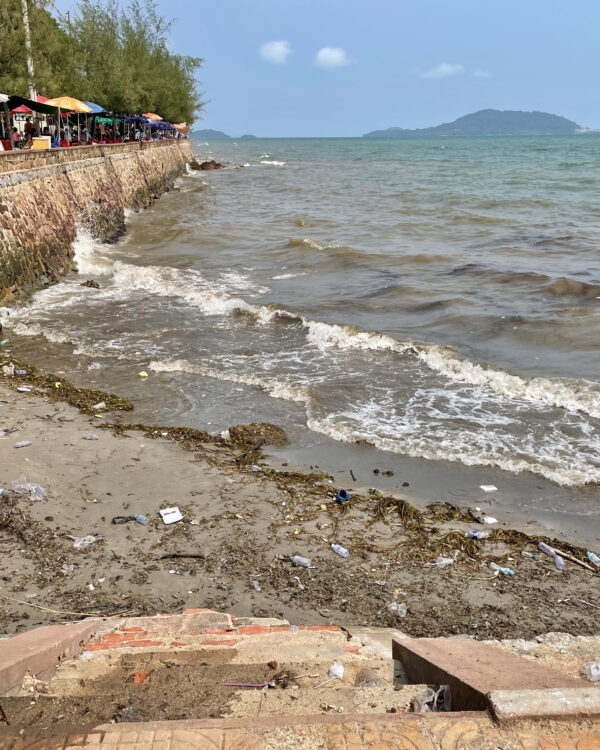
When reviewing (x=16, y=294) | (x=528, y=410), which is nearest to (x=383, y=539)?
(x=528, y=410)

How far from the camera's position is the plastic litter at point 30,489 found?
604 cm

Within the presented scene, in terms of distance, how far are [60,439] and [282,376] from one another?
12.0ft

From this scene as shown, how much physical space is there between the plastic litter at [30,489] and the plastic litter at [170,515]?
1222mm

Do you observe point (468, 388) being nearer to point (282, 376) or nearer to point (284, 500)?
point (282, 376)

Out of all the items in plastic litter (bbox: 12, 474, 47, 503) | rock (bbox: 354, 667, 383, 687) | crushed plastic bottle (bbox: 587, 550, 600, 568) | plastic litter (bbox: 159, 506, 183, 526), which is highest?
rock (bbox: 354, 667, 383, 687)

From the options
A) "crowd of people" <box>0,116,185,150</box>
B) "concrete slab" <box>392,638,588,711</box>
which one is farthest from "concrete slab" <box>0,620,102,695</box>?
"crowd of people" <box>0,116,185,150</box>

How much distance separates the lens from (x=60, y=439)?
7297mm

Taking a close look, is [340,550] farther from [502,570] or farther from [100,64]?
[100,64]

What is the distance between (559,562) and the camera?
5348 millimetres

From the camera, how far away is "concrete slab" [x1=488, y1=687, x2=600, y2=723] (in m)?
2.40

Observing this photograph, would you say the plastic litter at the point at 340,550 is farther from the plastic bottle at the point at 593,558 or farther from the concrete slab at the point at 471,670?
the plastic bottle at the point at 593,558

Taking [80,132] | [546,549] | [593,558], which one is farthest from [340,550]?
[80,132]

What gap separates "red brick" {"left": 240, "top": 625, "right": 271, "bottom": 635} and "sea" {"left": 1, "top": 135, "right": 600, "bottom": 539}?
2.96 m

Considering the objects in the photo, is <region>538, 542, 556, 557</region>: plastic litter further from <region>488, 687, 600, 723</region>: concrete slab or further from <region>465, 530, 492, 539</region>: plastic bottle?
<region>488, 687, 600, 723</region>: concrete slab
